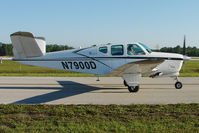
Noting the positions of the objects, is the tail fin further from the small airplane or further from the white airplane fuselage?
the white airplane fuselage

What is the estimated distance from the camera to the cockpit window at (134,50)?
387 inches

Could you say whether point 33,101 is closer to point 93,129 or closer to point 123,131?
point 93,129

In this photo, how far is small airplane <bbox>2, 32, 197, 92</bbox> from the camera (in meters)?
9.82

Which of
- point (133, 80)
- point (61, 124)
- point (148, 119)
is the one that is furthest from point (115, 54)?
point (61, 124)

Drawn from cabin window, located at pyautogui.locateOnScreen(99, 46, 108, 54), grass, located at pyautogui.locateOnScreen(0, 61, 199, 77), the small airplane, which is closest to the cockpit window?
the small airplane

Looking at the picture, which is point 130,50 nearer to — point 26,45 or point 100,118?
point 100,118

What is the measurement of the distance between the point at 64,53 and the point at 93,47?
4.87ft

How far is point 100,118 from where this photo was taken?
579 centimetres

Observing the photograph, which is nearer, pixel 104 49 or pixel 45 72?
pixel 104 49

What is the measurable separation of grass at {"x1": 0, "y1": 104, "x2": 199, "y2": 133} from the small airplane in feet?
9.86

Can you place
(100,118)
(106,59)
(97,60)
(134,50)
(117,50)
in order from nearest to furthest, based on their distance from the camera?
(100,118)
(134,50)
(117,50)
(106,59)
(97,60)

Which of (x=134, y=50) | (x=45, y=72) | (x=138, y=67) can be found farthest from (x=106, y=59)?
(x=45, y=72)

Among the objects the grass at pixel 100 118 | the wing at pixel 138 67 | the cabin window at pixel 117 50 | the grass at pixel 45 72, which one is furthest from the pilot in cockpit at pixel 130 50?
the grass at pixel 45 72

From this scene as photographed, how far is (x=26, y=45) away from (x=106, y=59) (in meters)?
3.85
